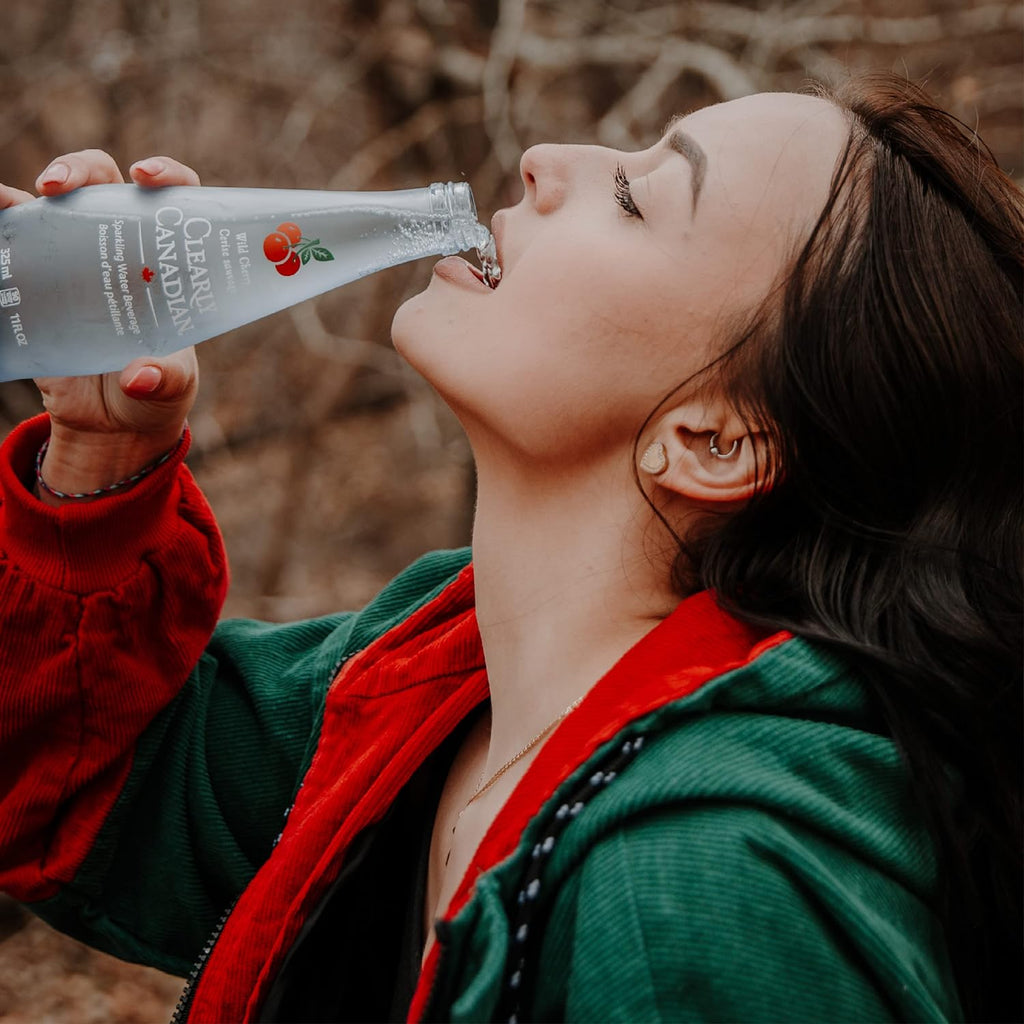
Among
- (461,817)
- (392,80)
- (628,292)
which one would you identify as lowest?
(461,817)

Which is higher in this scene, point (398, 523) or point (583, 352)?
point (583, 352)

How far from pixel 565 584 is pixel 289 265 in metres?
0.51

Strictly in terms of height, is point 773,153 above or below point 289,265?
above

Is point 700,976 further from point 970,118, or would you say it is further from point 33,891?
point 970,118

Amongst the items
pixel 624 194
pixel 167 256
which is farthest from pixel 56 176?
pixel 624 194

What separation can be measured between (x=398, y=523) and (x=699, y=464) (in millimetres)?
2023

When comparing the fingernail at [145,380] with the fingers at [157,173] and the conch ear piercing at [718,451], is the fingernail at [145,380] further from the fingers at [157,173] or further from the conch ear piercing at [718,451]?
the conch ear piercing at [718,451]

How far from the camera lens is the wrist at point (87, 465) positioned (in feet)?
4.96

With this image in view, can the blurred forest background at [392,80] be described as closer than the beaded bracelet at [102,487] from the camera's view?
No

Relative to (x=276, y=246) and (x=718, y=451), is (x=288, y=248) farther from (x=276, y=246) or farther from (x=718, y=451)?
(x=718, y=451)

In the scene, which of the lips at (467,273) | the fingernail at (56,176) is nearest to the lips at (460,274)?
the lips at (467,273)

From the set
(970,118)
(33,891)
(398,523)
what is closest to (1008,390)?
(33,891)

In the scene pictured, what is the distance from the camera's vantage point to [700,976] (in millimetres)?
913

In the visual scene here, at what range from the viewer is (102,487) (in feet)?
4.98
